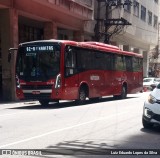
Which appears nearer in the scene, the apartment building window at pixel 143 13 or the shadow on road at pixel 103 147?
the shadow on road at pixel 103 147

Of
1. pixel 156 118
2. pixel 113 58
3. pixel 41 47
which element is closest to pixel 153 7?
pixel 113 58

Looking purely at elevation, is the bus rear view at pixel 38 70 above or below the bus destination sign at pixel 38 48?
below

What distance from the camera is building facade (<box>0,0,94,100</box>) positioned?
82.9ft

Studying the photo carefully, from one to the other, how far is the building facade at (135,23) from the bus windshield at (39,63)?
1970cm

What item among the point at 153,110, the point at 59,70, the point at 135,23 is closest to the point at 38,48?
the point at 59,70

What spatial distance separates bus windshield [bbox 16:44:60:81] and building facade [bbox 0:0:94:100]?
20.6ft

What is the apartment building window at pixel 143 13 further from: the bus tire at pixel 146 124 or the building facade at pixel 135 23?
the bus tire at pixel 146 124

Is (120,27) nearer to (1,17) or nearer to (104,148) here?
(1,17)

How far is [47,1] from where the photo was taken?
2650 cm

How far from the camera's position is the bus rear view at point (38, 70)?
18.4 meters

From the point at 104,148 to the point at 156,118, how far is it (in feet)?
7.88

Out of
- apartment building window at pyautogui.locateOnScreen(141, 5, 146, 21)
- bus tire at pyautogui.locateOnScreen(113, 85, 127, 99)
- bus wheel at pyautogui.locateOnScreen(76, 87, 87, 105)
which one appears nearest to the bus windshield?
bus wheel at pyautogui.locateOnScreen(76, 87, 87, 105)

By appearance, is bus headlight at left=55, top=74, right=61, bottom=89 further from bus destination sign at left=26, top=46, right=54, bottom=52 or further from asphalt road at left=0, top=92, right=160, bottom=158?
asphalt road at left=0, top=92, right=160, bottom=158

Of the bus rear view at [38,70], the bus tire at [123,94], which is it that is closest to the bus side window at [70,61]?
the bus rear view at [38,70]
